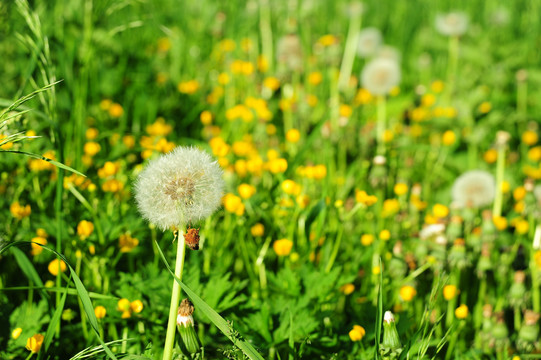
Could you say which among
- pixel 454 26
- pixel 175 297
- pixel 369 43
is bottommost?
pixel 175 297

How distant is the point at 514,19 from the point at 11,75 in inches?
156

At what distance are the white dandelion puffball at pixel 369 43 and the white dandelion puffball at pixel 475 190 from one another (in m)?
1.88

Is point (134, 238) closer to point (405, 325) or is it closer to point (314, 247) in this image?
point (314, 247)

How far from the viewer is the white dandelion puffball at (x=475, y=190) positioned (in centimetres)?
229

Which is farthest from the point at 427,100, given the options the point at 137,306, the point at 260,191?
the point at 137,306

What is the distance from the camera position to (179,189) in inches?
42.2

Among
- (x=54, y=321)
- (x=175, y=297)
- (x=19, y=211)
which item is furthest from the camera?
(x=19, y=211)

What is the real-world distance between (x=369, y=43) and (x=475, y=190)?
201 centimetres

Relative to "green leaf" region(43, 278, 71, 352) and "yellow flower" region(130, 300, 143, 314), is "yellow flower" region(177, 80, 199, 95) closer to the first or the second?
"yellow flower" region(130, 300, 143, 314)

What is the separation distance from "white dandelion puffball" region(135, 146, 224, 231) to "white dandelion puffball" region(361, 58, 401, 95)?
7.07ft

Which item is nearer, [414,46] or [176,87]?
[176,87]

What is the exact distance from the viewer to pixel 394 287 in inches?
75.1

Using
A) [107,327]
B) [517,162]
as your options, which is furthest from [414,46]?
[107,327]

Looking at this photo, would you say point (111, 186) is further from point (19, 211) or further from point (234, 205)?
point (234, 205)
